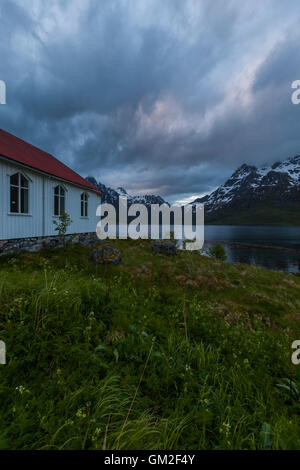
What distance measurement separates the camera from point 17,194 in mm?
11078

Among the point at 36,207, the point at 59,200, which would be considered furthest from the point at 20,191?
Answer: the point at 59,200

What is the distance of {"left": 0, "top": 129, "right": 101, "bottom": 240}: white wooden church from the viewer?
1030 cm

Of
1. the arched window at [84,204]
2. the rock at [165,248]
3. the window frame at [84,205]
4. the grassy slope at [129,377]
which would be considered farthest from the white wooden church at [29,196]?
the grassy slope at [129,377]

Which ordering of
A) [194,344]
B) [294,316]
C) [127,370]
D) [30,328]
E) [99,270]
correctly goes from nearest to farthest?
[127,370]
[30,328]
[194,344]
[294,316]
[99,270]

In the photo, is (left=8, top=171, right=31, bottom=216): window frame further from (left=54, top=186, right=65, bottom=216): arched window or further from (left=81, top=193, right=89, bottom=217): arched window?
(left=81, top=193, right=89, bottom=217): arched window

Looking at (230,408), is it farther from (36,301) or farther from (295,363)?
(36,301)

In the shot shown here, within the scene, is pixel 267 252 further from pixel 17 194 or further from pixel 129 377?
pixel 129 377

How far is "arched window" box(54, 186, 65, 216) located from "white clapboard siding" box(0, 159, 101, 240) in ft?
1.11

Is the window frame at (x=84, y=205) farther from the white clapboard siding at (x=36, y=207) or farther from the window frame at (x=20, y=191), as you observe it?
the window frame at (x=20, y=191)

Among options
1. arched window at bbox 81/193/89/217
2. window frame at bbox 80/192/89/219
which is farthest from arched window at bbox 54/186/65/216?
arched window at bbox 81/193/89/217

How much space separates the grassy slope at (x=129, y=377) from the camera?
7.00 feet
